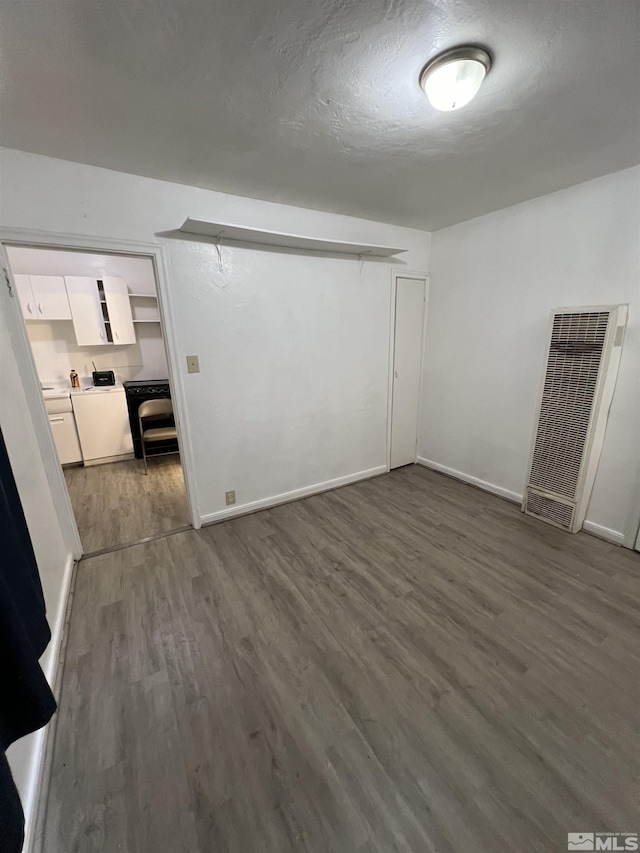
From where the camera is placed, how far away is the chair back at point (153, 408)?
373cm

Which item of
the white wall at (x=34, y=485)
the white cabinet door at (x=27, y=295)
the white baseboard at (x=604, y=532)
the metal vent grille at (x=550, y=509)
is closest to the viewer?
the white wall at (x=34, y=485)

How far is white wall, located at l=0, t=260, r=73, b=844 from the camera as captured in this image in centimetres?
153

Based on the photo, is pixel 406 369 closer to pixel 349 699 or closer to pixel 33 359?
pixel 349 699

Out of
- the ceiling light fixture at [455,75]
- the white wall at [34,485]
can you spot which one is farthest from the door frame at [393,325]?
the white wall at [34,485]

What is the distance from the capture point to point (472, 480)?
3314mm

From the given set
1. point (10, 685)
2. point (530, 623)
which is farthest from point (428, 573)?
point (10, 685)

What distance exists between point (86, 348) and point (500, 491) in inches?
194

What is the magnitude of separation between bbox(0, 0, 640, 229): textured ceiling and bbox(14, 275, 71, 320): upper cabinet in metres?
2.39

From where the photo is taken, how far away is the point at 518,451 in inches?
114

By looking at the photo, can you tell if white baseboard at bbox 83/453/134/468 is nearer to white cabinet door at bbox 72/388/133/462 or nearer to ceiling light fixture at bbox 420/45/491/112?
white cabinet door at bbox 72/388/133/462

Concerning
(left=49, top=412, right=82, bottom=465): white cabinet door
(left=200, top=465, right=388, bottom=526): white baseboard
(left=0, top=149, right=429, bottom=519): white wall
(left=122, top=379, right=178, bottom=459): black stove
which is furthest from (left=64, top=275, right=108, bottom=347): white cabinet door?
(left=200, top=465, right=388, bottom=526): white baseboard

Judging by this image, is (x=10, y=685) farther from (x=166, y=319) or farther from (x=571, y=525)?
(x=571, y=525)

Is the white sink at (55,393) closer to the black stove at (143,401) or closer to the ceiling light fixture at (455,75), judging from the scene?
the black stove at (143,401)

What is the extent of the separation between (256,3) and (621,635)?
2.98m
